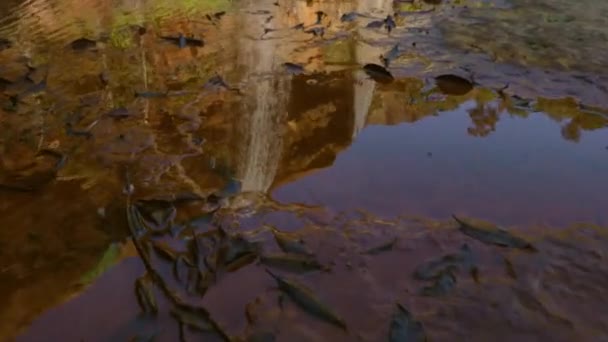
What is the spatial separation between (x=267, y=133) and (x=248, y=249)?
1495 millimetres

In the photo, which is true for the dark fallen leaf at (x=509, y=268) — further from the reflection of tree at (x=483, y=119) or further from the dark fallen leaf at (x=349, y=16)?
the dark fallen leaf at (x=349, y=16)

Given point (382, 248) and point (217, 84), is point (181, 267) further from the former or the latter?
point (217, 84)

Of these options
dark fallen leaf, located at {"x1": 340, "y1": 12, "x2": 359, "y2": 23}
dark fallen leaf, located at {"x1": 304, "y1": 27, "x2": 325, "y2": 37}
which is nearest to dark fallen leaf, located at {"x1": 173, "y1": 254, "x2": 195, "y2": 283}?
dark fallen leaf, located at {"x1": 304, "y1": 27, "x2": 325, "y2": 37}

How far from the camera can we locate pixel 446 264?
8.23 ft

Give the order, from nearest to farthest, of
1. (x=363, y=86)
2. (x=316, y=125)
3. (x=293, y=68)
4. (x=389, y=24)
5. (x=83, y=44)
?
(x=316, y=125) < (x=363, y=86) < (x=293, y=68) < (x=83, y=44) < (x=389, y=24)

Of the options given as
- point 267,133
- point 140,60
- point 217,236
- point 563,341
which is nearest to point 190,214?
point 217,236

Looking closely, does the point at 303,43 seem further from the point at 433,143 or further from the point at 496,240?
the point at 496,240

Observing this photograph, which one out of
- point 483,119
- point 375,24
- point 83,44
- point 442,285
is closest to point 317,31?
point 375,24

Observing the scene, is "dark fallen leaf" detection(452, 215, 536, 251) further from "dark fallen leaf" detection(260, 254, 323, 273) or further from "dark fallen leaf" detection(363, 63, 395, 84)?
"dark fallen leaf" detection(363, 63, 395, 84)

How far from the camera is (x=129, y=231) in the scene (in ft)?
9.29

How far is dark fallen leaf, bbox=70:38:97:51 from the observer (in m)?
5.96

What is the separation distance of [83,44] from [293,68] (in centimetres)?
266

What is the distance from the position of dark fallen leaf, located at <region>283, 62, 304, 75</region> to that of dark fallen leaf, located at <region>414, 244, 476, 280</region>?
292 cm

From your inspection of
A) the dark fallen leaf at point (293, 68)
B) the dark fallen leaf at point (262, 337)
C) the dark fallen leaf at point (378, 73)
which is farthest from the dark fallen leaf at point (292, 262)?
the dark fallen leaf at point (293, 68)
